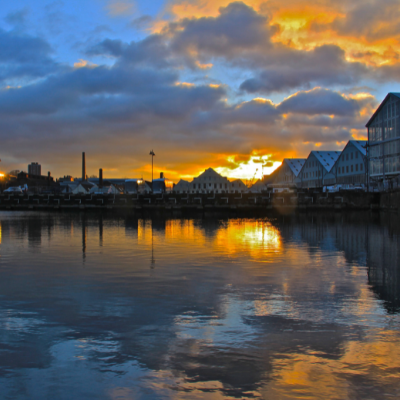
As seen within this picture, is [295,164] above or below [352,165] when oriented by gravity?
above

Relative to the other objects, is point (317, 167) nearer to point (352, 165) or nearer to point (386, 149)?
point (352, 165)

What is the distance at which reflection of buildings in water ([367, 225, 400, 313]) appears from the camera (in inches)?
411

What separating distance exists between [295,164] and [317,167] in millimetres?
20002

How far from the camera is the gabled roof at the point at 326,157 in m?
104

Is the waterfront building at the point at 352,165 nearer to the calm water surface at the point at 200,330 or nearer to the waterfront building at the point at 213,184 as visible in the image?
the waterfront building at the point at 213,184

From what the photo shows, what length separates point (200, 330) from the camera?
7828 millimetres

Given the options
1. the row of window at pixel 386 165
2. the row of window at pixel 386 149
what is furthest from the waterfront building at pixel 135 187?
the row of window at pixel 386 149

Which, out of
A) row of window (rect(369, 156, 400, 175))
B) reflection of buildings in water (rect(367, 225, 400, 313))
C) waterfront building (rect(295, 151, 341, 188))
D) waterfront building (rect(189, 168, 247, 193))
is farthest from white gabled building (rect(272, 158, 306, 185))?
reflection of buildings in water (rect(367, 225, 400, 313))

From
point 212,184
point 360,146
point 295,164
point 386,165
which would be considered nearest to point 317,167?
point 295,164

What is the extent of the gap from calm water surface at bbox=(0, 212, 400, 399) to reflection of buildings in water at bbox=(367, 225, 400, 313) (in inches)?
2.9

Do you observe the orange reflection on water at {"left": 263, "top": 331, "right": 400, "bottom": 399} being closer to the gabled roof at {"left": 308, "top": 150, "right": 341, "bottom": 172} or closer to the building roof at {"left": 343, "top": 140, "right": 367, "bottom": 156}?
the building roof at {"left": 343, "top": 140, "right": 367, "bottom": 156}

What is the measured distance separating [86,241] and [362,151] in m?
73.2

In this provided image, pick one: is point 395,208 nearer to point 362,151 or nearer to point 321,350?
point 362,151

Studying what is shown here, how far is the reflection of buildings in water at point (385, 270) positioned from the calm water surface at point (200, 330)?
74mm
